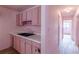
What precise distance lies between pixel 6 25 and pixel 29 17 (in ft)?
1.17

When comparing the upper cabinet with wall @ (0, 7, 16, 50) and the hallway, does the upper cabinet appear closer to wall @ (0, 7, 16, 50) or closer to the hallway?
wall @ (0, 7, 16, 50)

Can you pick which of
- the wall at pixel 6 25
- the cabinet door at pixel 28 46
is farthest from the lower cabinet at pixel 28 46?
the wall at pixel 6 25

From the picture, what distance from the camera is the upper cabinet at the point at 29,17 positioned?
1207 millimetres

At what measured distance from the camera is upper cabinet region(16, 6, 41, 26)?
1.21 metres

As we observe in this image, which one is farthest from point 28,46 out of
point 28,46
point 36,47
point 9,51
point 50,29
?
point 50,29

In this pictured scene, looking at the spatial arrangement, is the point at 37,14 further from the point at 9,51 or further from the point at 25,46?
the point at 9,51

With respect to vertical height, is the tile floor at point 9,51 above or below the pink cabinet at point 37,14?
below

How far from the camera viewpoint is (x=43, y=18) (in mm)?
1199

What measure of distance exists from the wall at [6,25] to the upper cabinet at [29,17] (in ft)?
0.28

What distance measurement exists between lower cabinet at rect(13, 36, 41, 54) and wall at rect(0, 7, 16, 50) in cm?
11

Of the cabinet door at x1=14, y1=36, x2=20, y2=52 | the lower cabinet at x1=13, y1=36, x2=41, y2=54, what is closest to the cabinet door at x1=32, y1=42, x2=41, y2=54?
the lower cabinet at x1=13, y1=36, x2=41, y2=54

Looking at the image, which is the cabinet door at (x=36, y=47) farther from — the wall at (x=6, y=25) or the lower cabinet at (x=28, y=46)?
the wall at (x=6, y=25)

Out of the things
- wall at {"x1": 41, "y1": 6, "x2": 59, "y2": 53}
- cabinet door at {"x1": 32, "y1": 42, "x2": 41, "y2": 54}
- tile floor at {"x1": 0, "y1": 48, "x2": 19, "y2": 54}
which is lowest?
tile floor at {"x1": 0, "y1": 48, "x2": 19, "y2": 54}
